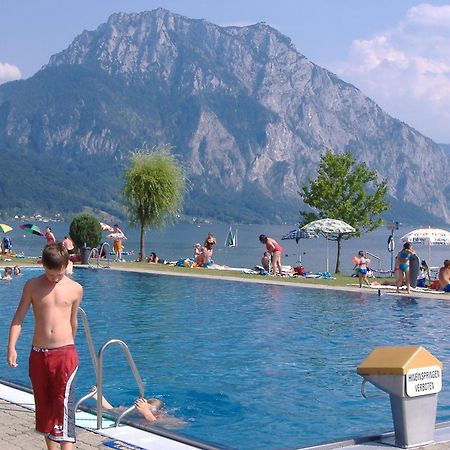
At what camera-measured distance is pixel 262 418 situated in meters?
9.84

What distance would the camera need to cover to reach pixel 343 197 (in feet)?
134

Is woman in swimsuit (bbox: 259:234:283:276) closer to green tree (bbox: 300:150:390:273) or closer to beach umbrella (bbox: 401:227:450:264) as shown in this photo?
beach umbrella (bbox: 401:227:450:264)

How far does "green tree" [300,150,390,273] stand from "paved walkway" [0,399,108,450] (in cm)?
3330

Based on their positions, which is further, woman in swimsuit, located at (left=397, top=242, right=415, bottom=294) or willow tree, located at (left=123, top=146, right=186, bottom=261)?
willow tree, located at (left=123, top=146, right=186, bottom=261)

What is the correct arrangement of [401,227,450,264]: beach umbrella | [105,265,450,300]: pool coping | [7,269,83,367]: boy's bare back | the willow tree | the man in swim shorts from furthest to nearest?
1. the willow tree
2. [401,227,450,264]: beach umbrella
3. the man in swim shorts
4. [105,265,450,300]: pool coping
5. [7,269,83,367]: boy's bare back

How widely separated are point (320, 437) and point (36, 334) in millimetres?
4278

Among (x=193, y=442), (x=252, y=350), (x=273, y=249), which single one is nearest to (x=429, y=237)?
(x=273, y=249)

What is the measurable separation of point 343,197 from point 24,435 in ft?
115

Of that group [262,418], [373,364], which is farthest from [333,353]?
[373,364]

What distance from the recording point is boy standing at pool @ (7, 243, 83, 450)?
5875 mm

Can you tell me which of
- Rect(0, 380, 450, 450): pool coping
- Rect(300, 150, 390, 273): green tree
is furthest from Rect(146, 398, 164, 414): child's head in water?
Rect(300, 150, 390, 273): green tree

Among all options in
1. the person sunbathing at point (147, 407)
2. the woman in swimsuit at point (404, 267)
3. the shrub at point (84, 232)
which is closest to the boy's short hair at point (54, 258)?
the person sunbathing at point (147, 407)

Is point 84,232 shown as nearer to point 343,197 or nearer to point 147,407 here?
point 343,197

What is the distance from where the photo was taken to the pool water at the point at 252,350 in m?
9.73
